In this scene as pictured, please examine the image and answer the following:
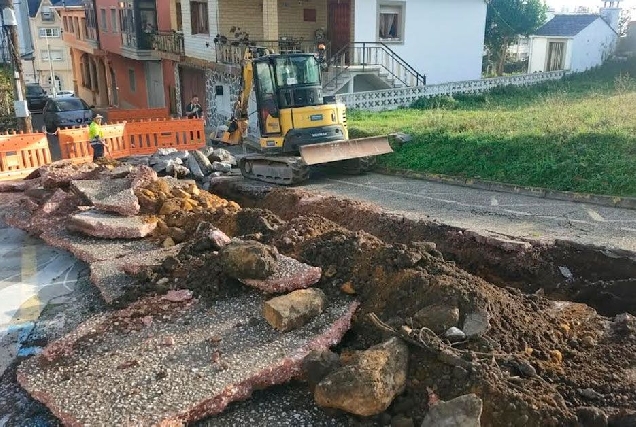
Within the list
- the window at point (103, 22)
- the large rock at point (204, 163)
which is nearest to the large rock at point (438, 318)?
the large rock at point (204, 163)

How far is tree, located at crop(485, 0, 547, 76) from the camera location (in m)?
33.2

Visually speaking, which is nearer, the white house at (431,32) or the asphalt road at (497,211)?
the asphalt road at (497,211)

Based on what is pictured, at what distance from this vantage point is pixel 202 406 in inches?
195

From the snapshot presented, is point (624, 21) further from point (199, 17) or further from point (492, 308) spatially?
point (492, 308)

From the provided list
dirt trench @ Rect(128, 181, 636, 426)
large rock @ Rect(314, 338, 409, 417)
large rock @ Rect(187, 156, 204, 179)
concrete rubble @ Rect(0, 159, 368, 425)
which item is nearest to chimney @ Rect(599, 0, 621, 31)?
large rock @ Rect(187, 156, 204, 179)

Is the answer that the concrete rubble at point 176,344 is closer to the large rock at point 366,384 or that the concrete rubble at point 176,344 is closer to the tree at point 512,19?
the large rock at point 366,384

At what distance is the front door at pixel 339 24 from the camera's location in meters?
23.0

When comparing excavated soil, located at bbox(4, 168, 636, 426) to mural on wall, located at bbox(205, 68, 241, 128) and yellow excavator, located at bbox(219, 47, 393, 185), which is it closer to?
yellow excavator, located at bbox(219, 47, 393, 185)

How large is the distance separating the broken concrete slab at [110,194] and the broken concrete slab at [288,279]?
4.07m

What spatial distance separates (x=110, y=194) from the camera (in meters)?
10.5

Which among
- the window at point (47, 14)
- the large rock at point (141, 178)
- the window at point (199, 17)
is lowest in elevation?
the large rock at point (141, 178)

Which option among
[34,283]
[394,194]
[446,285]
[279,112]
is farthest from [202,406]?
[279,112]

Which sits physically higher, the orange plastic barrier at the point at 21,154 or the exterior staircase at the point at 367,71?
the exterior staircase at the point at 367,71

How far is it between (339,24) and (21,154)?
1379 cm
